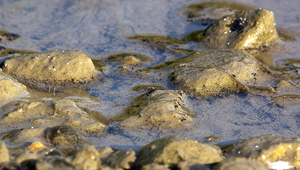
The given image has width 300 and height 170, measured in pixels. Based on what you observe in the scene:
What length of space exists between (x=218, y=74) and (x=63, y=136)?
2673mm

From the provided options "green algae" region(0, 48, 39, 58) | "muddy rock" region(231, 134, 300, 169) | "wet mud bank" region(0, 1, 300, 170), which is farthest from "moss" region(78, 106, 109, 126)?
"green algae" region(0, 48, 39, 58)

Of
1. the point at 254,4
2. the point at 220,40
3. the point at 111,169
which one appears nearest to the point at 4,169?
the point at 111,169

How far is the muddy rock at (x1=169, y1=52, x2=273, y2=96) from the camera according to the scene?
4.56 metres

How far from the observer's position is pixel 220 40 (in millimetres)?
6180

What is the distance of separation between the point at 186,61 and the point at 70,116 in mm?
2566

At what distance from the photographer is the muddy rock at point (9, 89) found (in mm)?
3990

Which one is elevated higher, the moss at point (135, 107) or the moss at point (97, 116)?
the moss at point (135, 107)

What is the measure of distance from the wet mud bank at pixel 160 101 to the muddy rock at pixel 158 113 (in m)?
0.01

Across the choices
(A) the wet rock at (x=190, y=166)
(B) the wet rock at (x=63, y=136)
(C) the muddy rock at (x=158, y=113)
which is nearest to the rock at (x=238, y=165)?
(A) the wet rock at (x=190, y=166)

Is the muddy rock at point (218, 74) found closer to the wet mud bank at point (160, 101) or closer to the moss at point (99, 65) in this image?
the wet mud bank at point (160, 101)

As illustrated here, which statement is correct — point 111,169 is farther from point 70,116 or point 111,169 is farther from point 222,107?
point 222,107

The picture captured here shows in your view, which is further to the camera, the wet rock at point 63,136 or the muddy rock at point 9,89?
→ the muddy rock at point 9,89

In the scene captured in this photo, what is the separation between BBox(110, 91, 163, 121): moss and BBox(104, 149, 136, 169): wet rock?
1063mm

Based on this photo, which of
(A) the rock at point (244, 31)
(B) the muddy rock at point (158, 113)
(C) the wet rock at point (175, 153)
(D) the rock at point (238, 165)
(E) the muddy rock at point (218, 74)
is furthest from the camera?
(A) the rock at point (244, 31)
